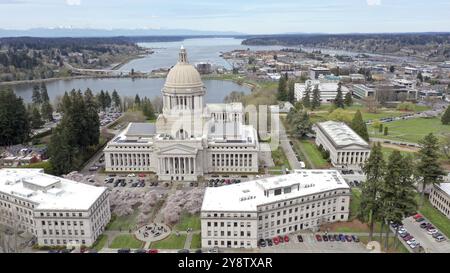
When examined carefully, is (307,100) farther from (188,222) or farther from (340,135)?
(188,222)

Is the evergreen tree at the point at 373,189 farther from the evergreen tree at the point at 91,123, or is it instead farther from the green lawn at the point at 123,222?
the evergreen tree at the point at 91,123

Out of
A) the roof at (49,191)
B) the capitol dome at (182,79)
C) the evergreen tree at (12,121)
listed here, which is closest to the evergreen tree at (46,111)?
the evergreen tree at (12,121)

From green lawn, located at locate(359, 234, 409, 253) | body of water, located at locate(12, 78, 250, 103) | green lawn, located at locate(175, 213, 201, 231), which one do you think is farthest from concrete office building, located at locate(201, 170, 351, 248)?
body of water, located at locate(12, 78, 250, 103)

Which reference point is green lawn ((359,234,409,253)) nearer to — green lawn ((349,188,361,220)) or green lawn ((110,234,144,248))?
green lawn ((349,188,361,220))

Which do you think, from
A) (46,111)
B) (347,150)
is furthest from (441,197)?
(46,111)
